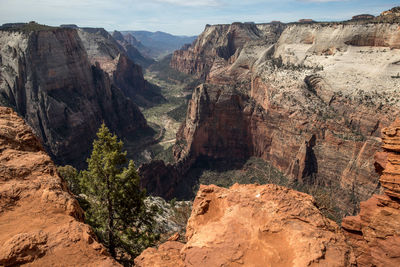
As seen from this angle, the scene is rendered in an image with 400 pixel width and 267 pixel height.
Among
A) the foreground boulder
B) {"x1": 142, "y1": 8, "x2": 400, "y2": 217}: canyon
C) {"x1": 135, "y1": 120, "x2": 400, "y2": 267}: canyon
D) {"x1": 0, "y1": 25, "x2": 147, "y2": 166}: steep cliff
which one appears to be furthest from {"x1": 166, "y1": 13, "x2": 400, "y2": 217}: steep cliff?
the foreground boulder

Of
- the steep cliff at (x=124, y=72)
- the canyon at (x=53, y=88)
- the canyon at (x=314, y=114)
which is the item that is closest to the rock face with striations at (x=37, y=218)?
the canyon at (x=314, y=114)

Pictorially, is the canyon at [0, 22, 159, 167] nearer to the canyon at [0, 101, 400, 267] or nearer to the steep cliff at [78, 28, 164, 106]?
the steep cliff at [78, 28, 164, 106]

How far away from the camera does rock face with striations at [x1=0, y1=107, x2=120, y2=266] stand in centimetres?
795

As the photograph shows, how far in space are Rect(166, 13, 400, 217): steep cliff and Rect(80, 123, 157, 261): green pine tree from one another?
34309 millimetres

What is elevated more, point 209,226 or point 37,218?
point 37,218

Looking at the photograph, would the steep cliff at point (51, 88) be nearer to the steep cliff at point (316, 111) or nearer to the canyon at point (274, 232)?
the steep cliff at point (316, 111)

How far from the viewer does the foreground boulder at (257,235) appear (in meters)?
9.22

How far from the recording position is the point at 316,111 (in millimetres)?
46375

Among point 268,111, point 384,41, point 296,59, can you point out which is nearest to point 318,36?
point 296,59

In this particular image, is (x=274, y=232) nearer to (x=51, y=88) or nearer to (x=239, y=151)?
(x=239, y=151)

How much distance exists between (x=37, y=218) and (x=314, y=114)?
4597 centimetres

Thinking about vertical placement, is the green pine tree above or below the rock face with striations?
below

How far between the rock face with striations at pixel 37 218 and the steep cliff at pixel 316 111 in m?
40.2

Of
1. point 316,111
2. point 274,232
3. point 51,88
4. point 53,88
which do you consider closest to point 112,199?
point 274,232
